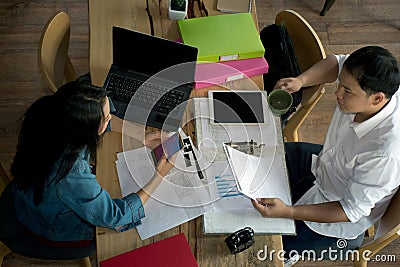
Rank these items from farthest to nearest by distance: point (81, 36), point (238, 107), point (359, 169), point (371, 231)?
point (81, 36) < point (371, 231) < point (238, 107) < point (359, 169)

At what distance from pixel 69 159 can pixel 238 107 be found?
0.64 meters

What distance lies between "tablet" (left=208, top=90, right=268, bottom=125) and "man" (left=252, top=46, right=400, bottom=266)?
6.7 inches

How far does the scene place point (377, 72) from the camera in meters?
1.60

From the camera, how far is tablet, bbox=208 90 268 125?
6.05 feet

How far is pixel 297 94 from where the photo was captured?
85.2 inches

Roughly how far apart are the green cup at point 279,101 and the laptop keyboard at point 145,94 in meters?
0.33

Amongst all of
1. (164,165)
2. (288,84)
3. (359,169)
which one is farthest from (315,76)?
(164,165)

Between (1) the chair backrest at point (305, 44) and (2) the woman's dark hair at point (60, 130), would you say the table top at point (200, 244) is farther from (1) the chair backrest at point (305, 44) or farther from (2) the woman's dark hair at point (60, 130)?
(1) the chair backrest at point (305, 44)

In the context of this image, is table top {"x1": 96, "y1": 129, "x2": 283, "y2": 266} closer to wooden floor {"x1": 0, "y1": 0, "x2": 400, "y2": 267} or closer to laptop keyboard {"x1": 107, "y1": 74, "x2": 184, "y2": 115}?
laptop keyboard {"x1": 107, "y1": 74, "x2": 184, "y2": 115}

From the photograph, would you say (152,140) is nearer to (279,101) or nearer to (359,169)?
(279,101)

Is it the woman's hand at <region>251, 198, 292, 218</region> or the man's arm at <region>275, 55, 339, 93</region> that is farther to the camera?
the man's arm at <region>275, 55, 339, 93</region>

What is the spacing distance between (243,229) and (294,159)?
588mm

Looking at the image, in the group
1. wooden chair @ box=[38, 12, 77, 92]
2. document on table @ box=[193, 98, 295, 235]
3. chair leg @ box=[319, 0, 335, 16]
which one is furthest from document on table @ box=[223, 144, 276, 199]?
chair leg @ box=[319, 0, 335, 16]

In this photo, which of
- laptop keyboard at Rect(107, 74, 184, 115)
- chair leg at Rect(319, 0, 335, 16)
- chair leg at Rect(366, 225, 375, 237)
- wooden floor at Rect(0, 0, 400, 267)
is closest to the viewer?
laptop keyboard at Rect(107, 74, 184, 115)
